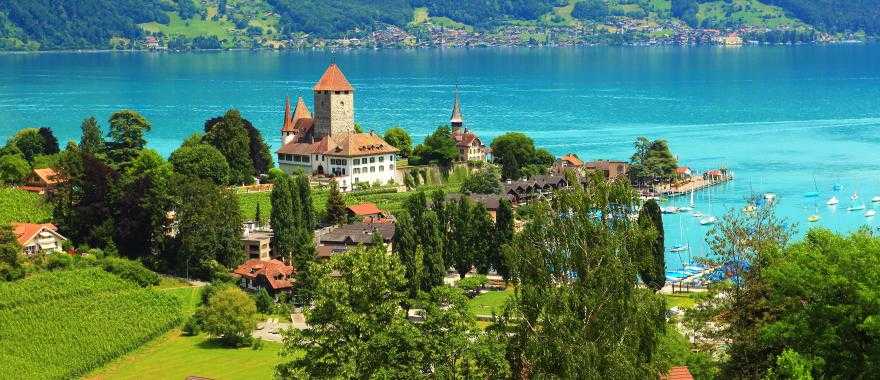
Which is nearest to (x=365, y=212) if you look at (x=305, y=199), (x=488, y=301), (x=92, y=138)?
(x=305, y=199)

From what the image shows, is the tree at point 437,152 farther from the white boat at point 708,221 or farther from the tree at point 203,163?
the white boat at point 708,221

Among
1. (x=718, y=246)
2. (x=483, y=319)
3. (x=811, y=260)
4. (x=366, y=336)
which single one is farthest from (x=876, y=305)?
(x=483, y=319)

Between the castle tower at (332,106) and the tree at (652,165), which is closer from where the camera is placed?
the castle tower at (332,106)

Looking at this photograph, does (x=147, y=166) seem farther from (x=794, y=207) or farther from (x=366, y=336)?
(x=366, y=336)

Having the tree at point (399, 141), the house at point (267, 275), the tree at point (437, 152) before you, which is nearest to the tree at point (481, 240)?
the house at point (267, 275)

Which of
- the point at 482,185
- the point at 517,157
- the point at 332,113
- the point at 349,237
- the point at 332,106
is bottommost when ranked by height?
the point at 482,185

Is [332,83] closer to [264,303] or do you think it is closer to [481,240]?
[481,240]
